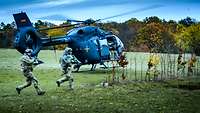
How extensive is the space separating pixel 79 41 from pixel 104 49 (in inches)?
57.4

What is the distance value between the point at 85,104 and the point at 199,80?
886cm

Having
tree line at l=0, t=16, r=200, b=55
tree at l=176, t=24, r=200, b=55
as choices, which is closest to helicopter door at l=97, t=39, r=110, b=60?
tree at l=176, t=24, r=200, b=55

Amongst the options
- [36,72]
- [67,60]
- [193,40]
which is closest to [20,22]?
[36,72]

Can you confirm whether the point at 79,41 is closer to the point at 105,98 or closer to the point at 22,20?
the point at 22,20

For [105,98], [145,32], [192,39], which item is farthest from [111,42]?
[145,32]

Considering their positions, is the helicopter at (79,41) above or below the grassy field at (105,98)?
above

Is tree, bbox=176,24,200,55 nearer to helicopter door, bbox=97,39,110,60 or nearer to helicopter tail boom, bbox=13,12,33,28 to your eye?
helicopter door, bbox=97,39,110,60

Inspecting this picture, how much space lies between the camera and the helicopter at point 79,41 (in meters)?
26.3

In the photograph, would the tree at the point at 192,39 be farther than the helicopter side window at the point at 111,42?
Yes

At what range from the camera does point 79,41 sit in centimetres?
2728

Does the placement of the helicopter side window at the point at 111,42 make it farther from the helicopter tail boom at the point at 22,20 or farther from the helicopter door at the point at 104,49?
the helicopter tail boom at the point at 22,20

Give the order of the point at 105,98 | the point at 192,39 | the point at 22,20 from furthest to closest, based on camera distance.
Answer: the point at 192,39, the point at 22,20, the point at 105,98

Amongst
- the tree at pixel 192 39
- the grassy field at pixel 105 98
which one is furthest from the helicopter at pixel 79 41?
the tree at pixel 192 39

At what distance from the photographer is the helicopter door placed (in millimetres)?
27750
